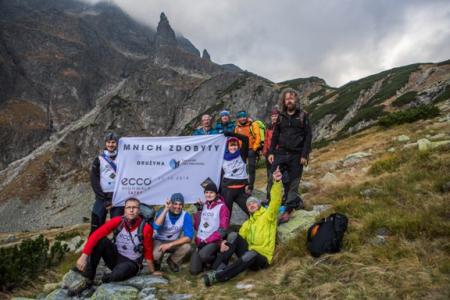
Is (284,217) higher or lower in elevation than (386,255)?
higher

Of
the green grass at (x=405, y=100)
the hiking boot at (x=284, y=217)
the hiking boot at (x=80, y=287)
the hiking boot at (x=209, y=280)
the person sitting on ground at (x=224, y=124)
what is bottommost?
the hiking boot at (x=209, y=280)

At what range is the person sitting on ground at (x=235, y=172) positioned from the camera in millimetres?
8266

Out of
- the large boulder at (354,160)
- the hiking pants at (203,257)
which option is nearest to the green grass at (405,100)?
the large boulder at (354,160)

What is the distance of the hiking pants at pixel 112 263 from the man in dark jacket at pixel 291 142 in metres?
3.71

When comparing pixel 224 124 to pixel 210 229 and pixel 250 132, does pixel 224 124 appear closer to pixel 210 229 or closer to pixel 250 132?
pixel 250 132

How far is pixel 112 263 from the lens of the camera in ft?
23.2

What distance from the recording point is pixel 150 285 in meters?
6.57

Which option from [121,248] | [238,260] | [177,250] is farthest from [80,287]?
[238,260]

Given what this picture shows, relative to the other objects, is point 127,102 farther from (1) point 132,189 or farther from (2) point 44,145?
(1) point 132,189

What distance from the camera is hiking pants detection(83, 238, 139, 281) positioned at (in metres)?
6.79

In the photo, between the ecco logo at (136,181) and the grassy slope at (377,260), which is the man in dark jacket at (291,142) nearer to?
the grassy slope at (377,260)

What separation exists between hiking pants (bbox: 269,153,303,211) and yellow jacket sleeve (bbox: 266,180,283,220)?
4.42ft

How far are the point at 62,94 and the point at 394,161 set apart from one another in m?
191

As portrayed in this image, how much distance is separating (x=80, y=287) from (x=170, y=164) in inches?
156
